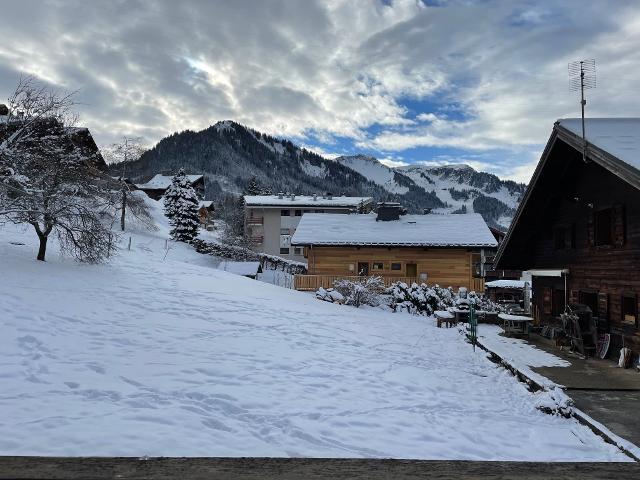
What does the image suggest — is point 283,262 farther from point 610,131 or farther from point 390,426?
point 390,426

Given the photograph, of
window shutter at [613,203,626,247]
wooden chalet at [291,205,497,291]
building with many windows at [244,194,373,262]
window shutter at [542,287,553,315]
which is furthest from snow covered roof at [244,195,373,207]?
window shutter at [613,203,626,247]

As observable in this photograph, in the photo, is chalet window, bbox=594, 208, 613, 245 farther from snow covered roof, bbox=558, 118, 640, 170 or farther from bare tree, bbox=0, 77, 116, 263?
bare tree, bbox=0, 77, 116, 263

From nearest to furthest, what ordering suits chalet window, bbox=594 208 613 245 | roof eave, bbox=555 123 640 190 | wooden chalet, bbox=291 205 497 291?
roof eave, bbox=555 123 640 190
chalet window, bbox=594 208 613 245
wooden chalet, bbox=291 205 497 291

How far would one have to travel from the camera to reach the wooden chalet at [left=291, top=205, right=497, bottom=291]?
31.4m

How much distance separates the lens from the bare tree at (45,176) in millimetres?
13312

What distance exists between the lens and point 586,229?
14469 millimetres

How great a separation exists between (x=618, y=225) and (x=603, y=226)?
1.44 m

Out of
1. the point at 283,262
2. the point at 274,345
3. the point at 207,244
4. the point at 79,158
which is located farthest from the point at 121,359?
the point at 283,262

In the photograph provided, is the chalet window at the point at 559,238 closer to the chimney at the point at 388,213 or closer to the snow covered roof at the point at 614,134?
the snow covered roof at the point at 614,134

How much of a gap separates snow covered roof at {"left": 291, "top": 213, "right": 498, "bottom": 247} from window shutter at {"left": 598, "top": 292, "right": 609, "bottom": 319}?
17.1 meters

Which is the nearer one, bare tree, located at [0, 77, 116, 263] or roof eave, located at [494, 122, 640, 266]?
roof eave, located at [494, 122, 640, 266]

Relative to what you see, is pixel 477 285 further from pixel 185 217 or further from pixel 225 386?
pixel 185 217

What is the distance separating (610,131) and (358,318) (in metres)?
12.0

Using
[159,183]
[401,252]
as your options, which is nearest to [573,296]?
[401,252]
